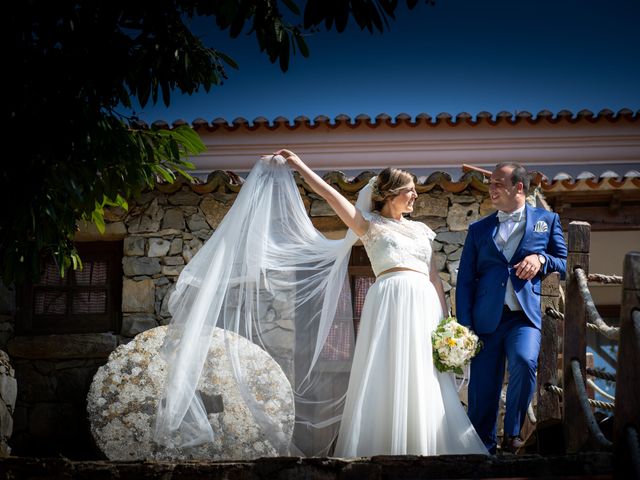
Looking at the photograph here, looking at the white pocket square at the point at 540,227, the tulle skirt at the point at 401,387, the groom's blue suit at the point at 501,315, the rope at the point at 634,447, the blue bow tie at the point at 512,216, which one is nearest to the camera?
Result: the rope at the point at 634,447

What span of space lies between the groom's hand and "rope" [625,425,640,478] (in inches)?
62.9

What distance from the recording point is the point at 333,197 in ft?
18.8

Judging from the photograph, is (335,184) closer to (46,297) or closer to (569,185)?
(569,185)

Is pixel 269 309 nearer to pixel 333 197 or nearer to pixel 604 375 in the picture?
pixel 333 197

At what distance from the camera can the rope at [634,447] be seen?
3832mm

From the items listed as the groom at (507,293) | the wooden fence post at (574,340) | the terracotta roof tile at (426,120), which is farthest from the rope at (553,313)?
the terracotta roof tile at (426,120)

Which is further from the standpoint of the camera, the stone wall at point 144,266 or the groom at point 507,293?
the stone wall at point 144,266

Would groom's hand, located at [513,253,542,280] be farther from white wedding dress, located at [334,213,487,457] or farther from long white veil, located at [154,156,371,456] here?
long white veil, located at [154,156,371,456]

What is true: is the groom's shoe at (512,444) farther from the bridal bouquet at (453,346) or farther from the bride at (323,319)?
the bridal bouquet at (453,346)

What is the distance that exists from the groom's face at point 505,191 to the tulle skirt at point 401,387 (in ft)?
2.24

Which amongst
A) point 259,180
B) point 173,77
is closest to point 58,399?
point 259,180

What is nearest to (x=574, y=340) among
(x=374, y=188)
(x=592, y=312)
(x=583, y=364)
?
(x=583, y=364)

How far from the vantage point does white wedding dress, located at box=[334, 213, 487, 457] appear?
17.3 feet

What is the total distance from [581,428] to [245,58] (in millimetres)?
9283
